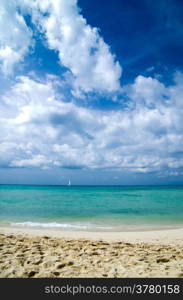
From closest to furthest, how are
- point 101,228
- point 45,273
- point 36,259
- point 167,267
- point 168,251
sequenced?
point 45,273
point 167,267
point 36,259
point 168,251
point 101,228

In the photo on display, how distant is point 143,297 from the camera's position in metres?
3.58

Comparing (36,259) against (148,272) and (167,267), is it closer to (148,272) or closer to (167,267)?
(148,272)

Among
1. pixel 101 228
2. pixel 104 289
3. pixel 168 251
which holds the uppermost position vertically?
pixel 104 289

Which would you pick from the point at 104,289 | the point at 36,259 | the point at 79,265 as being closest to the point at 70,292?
the point at 104,289

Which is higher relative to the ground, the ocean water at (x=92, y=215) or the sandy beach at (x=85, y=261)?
the sandy beach at (x=85, y=261)

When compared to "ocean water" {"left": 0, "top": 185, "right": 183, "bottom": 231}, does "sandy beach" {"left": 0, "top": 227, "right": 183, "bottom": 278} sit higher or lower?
higher

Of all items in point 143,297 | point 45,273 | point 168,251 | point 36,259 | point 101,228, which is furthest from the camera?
point 101,228

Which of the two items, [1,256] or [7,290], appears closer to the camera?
[7,290]

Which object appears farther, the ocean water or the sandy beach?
the ocean water

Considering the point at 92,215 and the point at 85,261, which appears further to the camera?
the point at 92,215

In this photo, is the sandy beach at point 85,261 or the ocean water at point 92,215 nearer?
the sandy beach at point 85,261

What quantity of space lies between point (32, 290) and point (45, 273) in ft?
2.05

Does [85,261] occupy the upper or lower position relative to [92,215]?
upper

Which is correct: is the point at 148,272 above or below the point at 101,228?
above
